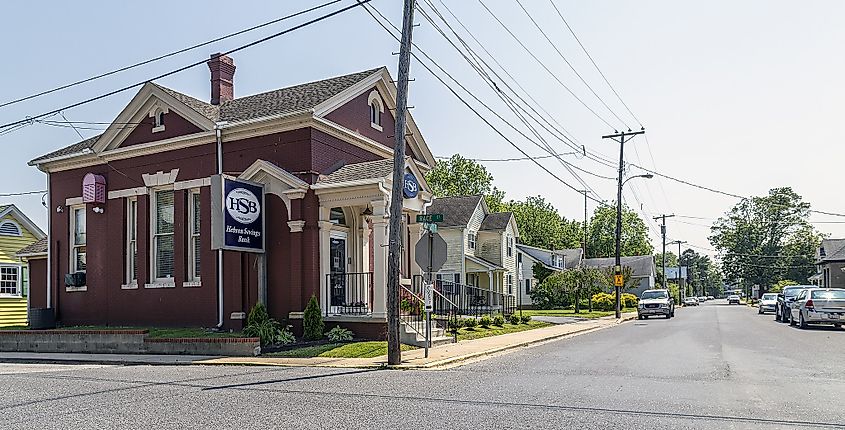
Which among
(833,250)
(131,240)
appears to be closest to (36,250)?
(131,240)

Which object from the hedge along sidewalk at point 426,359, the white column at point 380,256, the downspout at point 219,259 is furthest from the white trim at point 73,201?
the white column at point 380,256

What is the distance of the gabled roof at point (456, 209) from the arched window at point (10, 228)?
75.9ft

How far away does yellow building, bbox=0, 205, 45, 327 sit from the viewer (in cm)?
3262

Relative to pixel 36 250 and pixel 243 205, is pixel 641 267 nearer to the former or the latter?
pixel 36 250

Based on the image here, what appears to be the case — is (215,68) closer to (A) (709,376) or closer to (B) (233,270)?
(B) (233,270)

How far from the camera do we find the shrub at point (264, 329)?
62.8ft

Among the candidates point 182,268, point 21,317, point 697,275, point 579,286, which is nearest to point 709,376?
point 182,268

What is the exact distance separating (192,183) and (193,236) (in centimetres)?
155

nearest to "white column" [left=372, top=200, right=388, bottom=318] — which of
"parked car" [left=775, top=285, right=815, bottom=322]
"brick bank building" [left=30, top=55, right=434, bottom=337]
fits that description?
"brick bank building" [left=30, top=55, right=434, bottom=337]

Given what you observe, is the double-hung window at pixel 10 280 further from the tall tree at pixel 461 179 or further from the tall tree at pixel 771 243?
the tall tree at pixel 771 243

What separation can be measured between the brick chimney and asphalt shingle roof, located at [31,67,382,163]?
51 centimetres

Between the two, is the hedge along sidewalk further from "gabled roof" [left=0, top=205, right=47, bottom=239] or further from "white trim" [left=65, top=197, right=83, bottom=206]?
"gabled roof" [left=0, top=205, right=47, bottom=239]

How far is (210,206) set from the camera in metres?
21.9

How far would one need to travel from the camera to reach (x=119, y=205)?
23.8 metres
